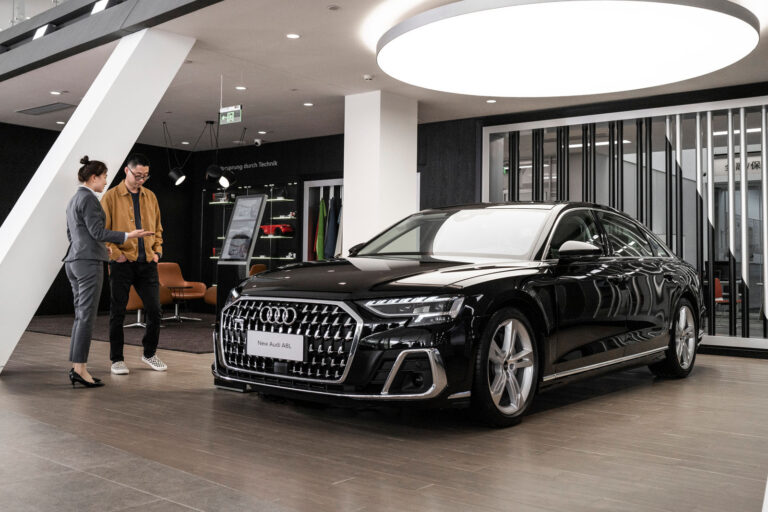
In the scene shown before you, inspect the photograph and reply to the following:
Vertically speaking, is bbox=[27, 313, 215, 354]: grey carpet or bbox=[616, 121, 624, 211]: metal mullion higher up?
bbox=[616, 121, 624, 211]: metal mullion

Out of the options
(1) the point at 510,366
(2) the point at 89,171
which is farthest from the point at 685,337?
(2) the point at 89,171

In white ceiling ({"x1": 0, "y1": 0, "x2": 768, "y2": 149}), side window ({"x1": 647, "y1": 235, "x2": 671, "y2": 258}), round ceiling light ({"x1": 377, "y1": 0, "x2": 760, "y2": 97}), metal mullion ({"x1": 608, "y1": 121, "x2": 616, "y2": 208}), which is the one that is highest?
white ceiling ({"x1": 0, "y1": 0, "x2": 768, "y2": 149})

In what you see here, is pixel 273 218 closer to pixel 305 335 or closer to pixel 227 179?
pixel 227 179

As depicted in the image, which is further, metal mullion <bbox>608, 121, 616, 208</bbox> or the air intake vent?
the air intake vent

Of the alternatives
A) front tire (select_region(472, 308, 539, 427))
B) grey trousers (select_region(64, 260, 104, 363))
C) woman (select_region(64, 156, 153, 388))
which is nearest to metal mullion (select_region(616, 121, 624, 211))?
front tire (select_region(472, 308, 539, 427))

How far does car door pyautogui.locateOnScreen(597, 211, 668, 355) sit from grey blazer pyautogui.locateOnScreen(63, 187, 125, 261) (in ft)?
11.0

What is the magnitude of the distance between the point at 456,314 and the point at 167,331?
22.1 feet

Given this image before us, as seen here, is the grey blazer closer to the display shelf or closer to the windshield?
the windshield

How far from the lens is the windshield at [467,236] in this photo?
13.7 feet

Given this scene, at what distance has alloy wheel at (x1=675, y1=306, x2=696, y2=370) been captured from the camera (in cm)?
554

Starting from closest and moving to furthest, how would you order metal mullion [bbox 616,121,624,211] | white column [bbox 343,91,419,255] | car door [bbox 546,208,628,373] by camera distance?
car door [bbox 546,208,628,373] → metal mullion [bbox 616,121,624,211] → white column [bbox 343,91,419,255]

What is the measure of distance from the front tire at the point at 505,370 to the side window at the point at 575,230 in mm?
601

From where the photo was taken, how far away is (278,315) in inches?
146

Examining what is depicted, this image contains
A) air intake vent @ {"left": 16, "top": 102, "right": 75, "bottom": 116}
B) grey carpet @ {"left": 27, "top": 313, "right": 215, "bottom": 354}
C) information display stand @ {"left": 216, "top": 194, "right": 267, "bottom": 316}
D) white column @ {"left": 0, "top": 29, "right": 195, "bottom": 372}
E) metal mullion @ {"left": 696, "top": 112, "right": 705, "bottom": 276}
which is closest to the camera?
white column @ {"left": 0, "top": 29, "right": 195, "bottom": 372}
